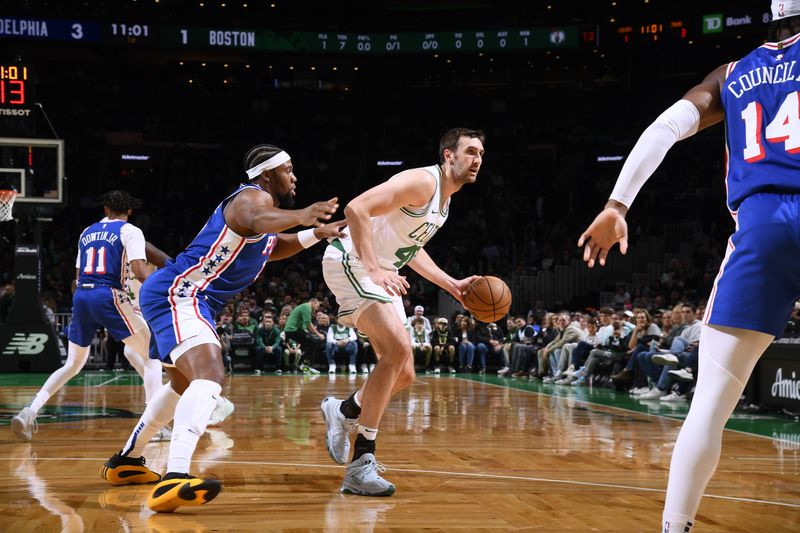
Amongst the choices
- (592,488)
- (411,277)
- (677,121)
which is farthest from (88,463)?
(411,277)

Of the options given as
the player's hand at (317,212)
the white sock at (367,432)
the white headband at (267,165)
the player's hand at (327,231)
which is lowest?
the white sock at (367,432)

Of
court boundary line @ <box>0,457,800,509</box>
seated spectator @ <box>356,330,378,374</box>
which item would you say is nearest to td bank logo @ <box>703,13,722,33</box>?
seated spectator @ <box>356,330,378,374</box>

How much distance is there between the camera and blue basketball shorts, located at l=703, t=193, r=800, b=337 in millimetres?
2500

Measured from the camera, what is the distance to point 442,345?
57.6ft

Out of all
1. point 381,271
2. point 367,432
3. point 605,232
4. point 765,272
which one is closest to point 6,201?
point 367,432

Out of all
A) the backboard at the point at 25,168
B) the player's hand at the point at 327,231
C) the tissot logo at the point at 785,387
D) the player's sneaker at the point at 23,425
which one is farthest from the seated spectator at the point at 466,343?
the player's hand at the point at 327,231

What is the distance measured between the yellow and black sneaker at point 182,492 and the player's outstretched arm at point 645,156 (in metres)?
2.12

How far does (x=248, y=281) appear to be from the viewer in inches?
182

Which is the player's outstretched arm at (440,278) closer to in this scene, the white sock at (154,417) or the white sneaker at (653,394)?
the white sock at (154,417)

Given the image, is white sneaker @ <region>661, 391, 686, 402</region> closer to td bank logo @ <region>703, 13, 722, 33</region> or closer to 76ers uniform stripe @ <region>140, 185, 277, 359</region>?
76ers uniform stripe @ <region>140, 185, 277, 359</region>

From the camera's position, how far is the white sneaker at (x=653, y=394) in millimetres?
11344

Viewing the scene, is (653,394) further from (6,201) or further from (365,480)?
(6,201)

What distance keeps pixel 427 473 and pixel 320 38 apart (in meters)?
23.9

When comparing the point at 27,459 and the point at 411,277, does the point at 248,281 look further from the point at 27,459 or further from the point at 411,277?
the point at 411,277
